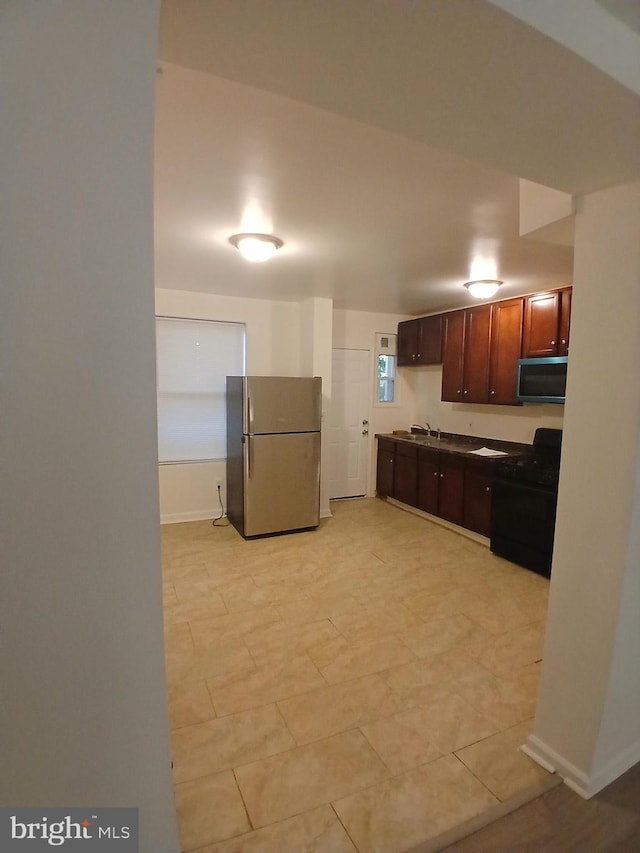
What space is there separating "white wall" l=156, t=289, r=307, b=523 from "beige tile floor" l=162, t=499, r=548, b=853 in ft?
3.04

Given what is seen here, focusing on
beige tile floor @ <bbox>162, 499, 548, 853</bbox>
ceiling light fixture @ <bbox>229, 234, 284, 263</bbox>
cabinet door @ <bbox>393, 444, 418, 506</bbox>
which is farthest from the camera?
cabinet door @ <bbox>393, 444, 418, 506</bbox>

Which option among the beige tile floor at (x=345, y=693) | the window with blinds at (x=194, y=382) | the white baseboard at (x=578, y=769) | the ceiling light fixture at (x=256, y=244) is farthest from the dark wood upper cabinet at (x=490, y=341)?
the white baseboard at (x=578, y=769)

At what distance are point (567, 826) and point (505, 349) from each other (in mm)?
3491

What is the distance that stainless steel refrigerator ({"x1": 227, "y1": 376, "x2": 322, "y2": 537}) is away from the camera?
3.98 metres

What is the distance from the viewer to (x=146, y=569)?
700 millimetres

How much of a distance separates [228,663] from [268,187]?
249cm

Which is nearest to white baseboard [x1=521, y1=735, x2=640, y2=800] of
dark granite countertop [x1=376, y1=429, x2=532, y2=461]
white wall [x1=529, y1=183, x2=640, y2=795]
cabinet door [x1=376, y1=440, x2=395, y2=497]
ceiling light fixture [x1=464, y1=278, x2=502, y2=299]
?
white wall [x1=529, y1=183, x2=640, y2=795]

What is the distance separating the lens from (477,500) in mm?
4059

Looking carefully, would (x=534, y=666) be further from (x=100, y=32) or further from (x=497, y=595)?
(x=100, y=32)

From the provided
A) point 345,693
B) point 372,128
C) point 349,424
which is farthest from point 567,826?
point 349,424

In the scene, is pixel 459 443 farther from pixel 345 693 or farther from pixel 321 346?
pixel 345 693

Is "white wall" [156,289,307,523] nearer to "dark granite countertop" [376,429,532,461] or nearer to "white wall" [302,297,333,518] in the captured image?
"white wall" [302,297,333,518]

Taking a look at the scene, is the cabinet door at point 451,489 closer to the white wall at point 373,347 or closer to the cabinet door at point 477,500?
the cabinet door at point 477,500

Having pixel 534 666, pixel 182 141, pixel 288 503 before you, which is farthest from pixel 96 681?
pixel 288 503
